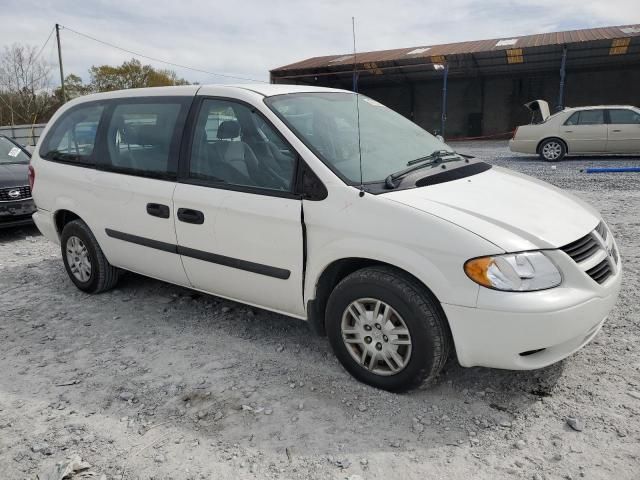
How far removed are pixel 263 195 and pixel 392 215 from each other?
2.85ft

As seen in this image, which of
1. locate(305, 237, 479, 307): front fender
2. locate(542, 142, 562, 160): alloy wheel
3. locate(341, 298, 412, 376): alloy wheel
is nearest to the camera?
locate(305, 237, 479, 307): front fender

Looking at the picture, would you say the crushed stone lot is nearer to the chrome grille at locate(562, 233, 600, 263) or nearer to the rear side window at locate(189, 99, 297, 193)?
the chrome grille at locate(562, 233, 600, 263)

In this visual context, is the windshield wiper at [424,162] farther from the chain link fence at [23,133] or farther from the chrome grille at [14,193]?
the chain link fence at [23,133]

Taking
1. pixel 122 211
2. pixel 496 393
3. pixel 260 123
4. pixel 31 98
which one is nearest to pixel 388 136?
pixel 260 123

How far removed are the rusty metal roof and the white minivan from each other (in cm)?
2192

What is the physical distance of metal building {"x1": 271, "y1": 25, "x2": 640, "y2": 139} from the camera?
22938 mm

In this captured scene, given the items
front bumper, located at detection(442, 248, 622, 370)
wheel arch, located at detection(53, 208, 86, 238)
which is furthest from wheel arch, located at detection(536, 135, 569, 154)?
wheel arch, located at detection(53, 208, 86, 238)

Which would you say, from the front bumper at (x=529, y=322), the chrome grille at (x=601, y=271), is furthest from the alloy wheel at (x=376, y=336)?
the chrome grille at (x=601, y=271)

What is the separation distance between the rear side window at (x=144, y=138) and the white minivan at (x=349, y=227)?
0.04 ft

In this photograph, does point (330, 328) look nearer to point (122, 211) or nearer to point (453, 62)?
point (122, 211)

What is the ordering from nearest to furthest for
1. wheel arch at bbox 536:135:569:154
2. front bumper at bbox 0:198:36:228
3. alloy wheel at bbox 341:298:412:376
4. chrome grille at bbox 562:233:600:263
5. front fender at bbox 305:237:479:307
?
front fender at bbox 305:237:479:307 < chrome grille at bbox 562:233:600:263 < alloy wheel at bbox 341:298:412:376 < front bumper at bbox 0:198:36:228 < wheel arch at bbox 536:135:569:154

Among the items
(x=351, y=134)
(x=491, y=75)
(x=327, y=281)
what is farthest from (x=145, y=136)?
Answer: (x=491, y=75)

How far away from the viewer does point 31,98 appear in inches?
1428

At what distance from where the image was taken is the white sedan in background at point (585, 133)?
504 inches
